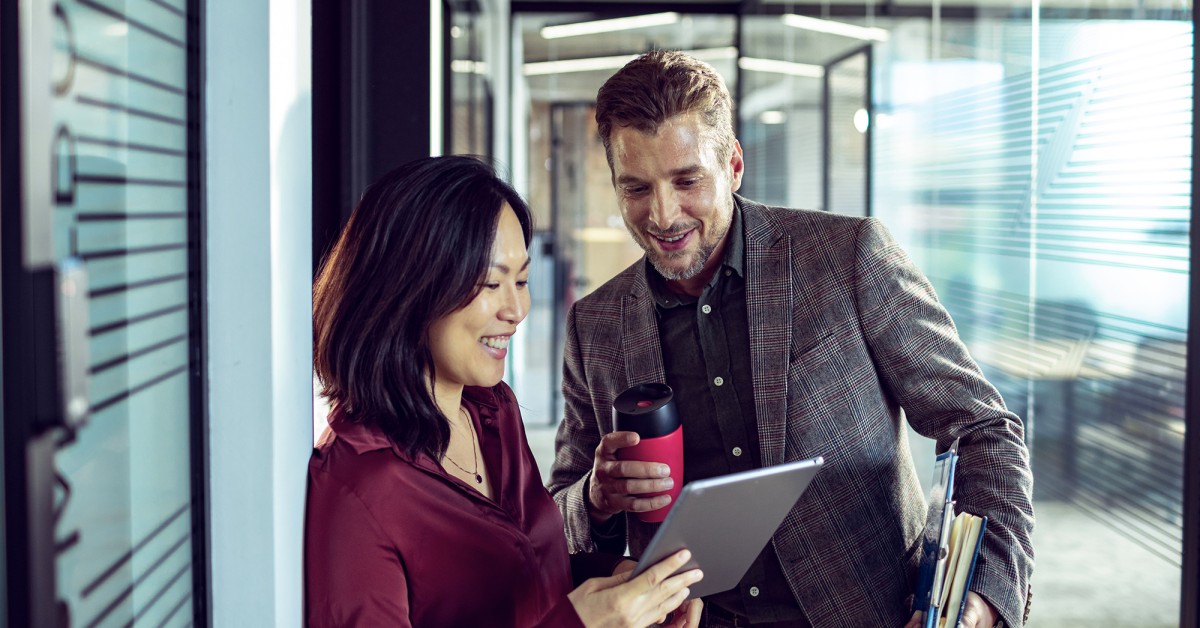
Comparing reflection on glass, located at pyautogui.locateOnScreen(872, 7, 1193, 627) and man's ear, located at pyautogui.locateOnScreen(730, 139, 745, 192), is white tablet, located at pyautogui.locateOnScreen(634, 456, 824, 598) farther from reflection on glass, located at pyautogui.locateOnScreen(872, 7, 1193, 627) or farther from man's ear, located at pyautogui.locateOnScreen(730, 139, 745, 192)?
reflection on glass, located at pyautogui.locateOnScreen(872, 7, 1193, 627)

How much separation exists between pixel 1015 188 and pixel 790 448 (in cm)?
152

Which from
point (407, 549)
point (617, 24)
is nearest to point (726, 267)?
point (407, 549)

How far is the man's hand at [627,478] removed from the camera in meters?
1.27

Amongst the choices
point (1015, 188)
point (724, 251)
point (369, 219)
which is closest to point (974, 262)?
point (1015, 188)

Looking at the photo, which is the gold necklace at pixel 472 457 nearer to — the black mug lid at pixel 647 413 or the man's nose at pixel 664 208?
the black mug lid at pixel 647 413

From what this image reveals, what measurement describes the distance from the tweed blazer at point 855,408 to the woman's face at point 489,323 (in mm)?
412

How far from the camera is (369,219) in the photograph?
3.84 ft

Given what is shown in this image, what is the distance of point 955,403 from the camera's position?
146cm

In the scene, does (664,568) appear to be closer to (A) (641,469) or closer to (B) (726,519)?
(B) (726,519)

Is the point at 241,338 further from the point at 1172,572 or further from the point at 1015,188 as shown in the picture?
the point at 1015,188

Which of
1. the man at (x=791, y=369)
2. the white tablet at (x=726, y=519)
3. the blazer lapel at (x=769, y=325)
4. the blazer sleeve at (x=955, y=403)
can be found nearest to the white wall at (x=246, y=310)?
the white tablet at (x=726, y=519)

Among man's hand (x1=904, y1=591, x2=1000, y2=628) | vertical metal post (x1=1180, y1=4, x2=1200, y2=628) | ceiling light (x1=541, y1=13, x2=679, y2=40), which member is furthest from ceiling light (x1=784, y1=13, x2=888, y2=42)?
man's hand (x1=904, y1=591, x2=1000, y2=628)

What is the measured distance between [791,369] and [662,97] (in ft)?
1.54

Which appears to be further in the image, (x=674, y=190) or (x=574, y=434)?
(x=574, y=434)
